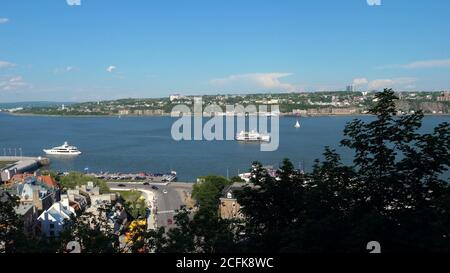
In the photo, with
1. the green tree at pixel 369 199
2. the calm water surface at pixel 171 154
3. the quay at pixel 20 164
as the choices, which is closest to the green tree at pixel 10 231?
the green tree at pixel 369 199

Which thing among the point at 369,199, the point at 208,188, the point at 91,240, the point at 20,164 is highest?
the point at 369,199

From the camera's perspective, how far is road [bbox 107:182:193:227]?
33.9 ft

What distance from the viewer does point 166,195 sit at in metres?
13.2

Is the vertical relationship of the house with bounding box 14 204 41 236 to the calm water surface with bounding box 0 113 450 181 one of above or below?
above

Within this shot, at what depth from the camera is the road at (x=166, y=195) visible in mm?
10327

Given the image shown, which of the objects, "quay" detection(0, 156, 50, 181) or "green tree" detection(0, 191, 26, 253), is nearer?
"green tree" detection(0, 191, 26, 253)

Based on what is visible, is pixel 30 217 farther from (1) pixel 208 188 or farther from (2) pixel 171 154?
(2) pixel 171 154

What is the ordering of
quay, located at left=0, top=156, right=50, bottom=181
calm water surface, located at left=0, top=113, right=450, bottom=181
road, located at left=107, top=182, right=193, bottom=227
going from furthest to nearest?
calm water surface, located at left=0, top=113, right=450, bottom=181 < quay, located at left=0, top=156, right=50, bottom=181 < road, located at left=107, top=182, right=193, bottom=227

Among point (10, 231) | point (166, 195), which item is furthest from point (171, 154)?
point (10, 231)

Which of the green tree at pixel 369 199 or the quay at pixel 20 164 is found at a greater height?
the green tree at pixel 369 199

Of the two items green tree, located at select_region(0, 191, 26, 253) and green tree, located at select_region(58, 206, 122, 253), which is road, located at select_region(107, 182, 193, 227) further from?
green tree, located at select_region(58, 206, 122, 253)

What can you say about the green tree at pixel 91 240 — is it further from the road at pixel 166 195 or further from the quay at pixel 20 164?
the quay at pixel 20 164

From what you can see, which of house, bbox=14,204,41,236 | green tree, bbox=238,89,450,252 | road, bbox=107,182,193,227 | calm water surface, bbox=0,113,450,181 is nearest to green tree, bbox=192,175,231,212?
road, bbox=107,182,193,227
